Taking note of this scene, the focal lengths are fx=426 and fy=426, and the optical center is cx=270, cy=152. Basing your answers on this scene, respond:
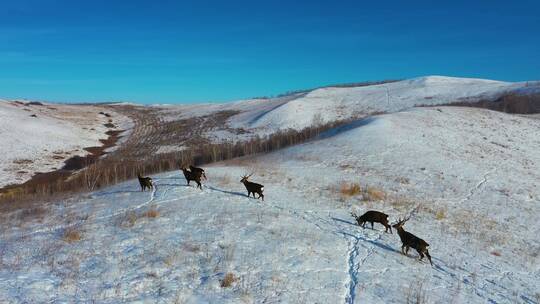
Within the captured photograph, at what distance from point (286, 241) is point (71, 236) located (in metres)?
6.40

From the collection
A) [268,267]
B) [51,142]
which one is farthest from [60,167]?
[268,267]

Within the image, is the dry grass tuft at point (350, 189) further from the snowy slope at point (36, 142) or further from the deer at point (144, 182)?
the snowy slope at point (36, 142)

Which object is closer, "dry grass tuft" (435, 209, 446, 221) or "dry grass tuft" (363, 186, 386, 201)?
"dry grass tuft" (435, 209, 446, 221)

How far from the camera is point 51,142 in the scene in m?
56.4

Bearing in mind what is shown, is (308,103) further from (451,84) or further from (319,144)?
(319,144)

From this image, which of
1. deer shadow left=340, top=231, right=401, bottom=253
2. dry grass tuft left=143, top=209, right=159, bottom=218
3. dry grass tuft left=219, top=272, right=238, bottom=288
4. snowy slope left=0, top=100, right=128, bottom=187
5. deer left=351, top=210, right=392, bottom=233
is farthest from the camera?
snowy slope left=0, top=100, right=128, bottom=187

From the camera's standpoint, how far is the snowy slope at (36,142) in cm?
4416

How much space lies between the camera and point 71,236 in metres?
12.7

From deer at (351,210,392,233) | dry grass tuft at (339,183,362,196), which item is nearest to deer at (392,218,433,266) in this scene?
deer at (351,210,392,233)

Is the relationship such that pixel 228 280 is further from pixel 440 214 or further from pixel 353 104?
pixel 353 104

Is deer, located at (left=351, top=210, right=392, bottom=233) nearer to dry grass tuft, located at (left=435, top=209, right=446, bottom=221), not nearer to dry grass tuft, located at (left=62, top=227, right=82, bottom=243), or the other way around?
dry grass tuft, located at (left=435, top=209, right=446, bottom=221)

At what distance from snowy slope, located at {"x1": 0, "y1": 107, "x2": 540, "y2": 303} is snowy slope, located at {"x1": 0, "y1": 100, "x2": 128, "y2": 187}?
95.0 ft

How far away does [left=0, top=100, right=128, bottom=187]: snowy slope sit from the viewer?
145ft

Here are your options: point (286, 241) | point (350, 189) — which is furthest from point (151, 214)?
point (350, 189)
